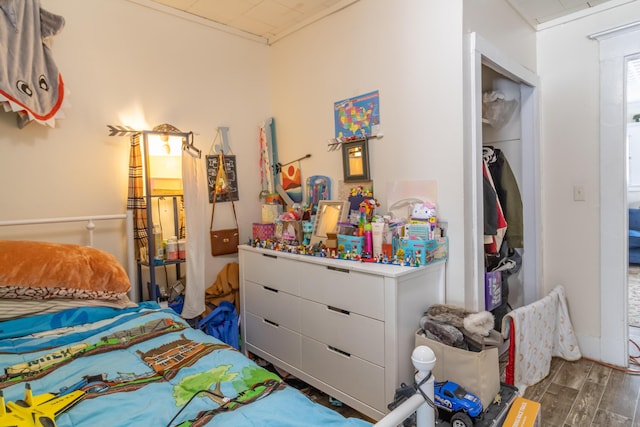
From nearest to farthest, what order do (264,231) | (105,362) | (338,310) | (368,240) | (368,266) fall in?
(105,362) → (368,266) → (338,310) → (368,240) → (264,231)

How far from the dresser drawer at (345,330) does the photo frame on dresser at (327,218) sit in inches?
17.1

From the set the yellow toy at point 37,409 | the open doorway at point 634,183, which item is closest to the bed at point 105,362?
the yellow toy at point 37,409

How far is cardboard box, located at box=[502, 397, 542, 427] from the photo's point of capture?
4.81ft

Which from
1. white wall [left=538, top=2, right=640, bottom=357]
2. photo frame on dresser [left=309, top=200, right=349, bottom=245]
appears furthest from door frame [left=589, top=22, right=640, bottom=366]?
photo frame on dresser [left=309, top=200, right=349, bottom=245]

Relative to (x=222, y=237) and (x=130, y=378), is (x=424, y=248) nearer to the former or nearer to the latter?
(x=130, y=378)

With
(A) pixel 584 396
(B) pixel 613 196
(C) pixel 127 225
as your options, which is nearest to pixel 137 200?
(C) pixel 127 225

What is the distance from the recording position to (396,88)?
2.20m

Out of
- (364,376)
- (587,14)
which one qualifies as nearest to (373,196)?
(364,376)

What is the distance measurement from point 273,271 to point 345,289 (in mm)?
628

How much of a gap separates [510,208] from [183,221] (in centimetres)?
222

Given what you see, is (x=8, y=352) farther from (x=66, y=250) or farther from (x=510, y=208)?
(x=510, y=208)

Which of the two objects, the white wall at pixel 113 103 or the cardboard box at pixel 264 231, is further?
the cardboard box at pixel 264 231

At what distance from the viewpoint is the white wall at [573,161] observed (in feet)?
8.00

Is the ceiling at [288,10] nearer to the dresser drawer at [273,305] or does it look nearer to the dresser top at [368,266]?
the dresser top at [368,266]
